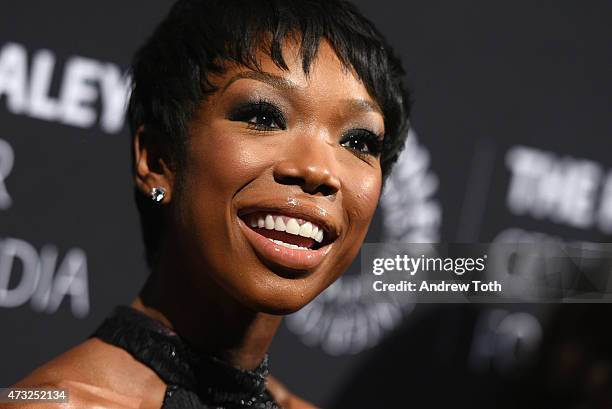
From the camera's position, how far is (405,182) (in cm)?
215

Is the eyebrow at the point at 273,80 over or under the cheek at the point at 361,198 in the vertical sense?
over

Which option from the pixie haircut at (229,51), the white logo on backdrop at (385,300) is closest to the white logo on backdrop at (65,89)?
the pixie haircut at (229,51)

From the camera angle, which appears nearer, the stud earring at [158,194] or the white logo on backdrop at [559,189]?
the stud earring at [158,194]

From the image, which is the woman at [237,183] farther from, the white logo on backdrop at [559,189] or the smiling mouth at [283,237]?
the white logo on backdrop at [559,189]

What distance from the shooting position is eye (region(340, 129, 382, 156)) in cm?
117

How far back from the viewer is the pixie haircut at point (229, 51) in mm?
1144

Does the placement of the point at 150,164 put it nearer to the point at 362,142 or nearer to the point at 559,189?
the point at 362,142

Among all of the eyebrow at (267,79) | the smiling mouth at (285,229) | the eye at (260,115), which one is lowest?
the smiling mouth at (285,229)

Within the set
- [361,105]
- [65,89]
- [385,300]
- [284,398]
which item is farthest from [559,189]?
[65,89]

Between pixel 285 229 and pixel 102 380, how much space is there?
0.36 meters

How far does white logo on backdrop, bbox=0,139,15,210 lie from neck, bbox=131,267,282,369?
72cm

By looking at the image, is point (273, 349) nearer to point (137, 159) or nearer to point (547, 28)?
point (137, 159)
